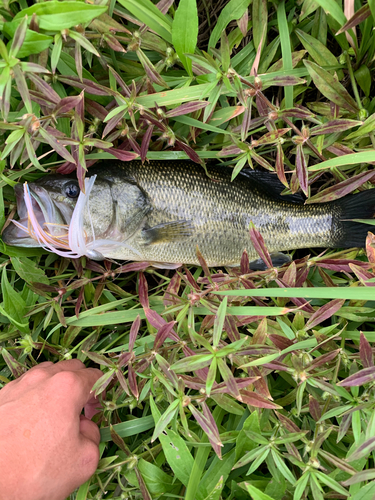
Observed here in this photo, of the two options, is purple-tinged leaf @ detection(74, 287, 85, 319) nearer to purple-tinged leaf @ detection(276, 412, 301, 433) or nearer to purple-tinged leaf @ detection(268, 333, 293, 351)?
purple-tinged leaf @ detection(268, 333, 293, 351)

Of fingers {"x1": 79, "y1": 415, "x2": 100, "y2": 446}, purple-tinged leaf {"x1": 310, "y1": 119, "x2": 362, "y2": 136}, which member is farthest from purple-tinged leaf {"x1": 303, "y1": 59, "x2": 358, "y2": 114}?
fingers {"x1": 79, "y1": 415, "x2": 100, "y2": 446}

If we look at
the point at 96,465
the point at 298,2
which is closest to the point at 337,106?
the point at 298,2

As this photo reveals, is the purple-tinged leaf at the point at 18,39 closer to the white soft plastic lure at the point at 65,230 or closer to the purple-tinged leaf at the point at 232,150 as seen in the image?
the white soft plastic lure at the point at 65,230

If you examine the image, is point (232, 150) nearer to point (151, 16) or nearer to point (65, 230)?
point (151, 16)

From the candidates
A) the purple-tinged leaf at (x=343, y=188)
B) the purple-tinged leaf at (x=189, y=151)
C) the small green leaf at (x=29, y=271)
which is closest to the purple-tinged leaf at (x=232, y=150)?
the purple-tinged leaf at (x=189, y=151)

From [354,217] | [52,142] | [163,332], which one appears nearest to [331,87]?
[354,217]

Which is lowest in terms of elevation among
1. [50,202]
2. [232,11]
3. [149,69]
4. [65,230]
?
[65,230]

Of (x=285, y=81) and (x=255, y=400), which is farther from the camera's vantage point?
(x=285, y=81)
